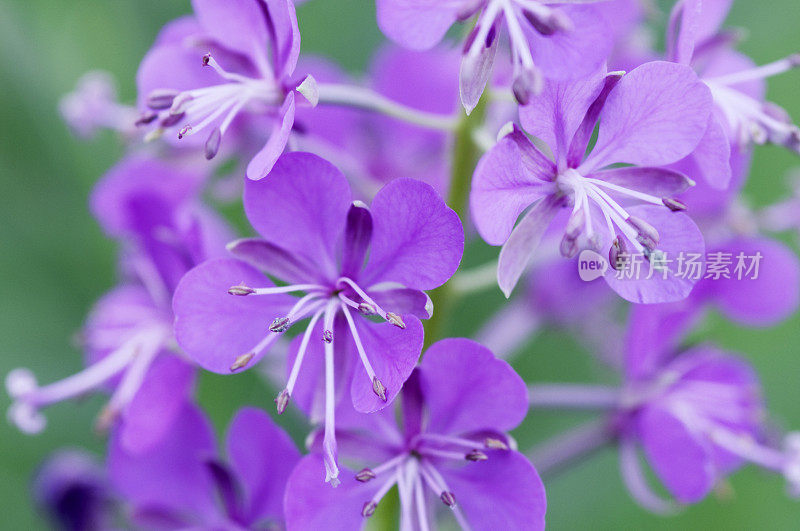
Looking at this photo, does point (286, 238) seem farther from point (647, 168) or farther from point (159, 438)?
point (647, 168)

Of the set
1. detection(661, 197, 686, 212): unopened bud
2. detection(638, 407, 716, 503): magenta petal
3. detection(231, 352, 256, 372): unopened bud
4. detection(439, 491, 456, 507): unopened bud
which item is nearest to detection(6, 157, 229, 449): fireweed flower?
detection(231, 352, 256, 372): unopened bud

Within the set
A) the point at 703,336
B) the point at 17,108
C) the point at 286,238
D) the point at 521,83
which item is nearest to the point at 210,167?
the point at 286,238

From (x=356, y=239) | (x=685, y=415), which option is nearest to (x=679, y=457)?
(x=685, y=415)

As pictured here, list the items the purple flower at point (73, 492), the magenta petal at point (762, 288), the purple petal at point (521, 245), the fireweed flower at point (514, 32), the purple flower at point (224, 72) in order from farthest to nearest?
1. the purple flower at point (73, 492)
2. the magenta petal at point (762, 288)
3. the purple flower at point (224, 72)
4. the purple petal at point (521, 245)
5. the fireweed flower at point (514, 32)

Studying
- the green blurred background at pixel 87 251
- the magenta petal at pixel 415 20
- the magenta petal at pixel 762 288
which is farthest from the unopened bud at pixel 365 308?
the green blurred background at pixel 87 251

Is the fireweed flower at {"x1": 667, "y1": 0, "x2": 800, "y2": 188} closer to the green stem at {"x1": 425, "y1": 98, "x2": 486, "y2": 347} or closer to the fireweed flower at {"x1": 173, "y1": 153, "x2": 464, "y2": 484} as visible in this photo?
the green stem at {"x1": 425, "y1": 98, "x2": 486, "y2": 347}

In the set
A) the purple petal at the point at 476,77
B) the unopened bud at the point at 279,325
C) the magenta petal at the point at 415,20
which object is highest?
the magenta petal at the point at 415,20

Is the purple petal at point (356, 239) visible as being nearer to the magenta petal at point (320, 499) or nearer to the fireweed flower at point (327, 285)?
the fireweed flower at point (327, 285)
